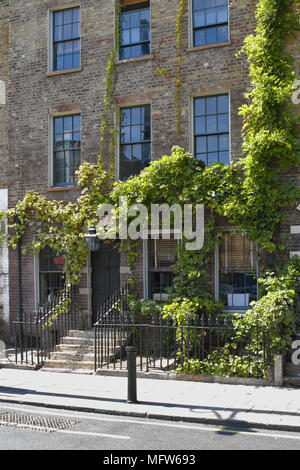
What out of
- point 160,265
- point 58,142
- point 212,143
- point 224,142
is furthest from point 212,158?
point 58,142

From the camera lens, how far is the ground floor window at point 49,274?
1530cm

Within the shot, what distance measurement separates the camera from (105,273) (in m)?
14.7

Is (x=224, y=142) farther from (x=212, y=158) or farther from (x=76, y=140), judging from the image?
(x=76, y=140)

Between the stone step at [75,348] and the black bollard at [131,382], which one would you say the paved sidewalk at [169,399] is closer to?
the black bollard at [131,382]

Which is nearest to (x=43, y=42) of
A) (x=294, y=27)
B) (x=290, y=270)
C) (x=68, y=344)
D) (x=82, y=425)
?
(x=294, y=27)

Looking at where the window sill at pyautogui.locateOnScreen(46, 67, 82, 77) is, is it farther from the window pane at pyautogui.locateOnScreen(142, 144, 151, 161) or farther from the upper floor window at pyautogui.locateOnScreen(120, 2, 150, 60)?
the window pane at pyautogui.locateOnScreen(142, 144, 151, 161)

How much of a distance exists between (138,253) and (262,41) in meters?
5.94

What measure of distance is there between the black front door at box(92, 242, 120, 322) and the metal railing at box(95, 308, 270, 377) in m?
1.04

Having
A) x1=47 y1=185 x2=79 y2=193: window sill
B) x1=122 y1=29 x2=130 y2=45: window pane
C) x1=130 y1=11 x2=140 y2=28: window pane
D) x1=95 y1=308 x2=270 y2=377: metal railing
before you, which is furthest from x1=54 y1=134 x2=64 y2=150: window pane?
x1=95 y1=308 x2=270 y2=377: metal railing

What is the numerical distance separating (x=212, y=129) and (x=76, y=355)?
6482mm

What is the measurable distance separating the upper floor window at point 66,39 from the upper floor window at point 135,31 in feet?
4.77

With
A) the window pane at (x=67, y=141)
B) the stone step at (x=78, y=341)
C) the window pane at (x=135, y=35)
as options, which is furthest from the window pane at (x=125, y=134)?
the stone step at (x=78, y=341)

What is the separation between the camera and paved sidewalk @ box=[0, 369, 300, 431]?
8.20m

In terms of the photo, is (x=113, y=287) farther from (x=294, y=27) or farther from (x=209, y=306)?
(x=294, y=27)
